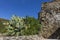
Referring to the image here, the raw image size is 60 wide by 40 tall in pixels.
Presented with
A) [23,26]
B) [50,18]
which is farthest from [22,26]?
[50,18]

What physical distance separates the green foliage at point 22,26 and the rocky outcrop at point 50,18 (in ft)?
2.11

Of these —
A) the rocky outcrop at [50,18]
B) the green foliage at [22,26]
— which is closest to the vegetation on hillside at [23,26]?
the green foliage at [22,26]

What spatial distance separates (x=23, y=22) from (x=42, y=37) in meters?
1.83

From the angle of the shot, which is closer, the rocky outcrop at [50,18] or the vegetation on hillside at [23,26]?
the vegetation on hillside at [23,26]

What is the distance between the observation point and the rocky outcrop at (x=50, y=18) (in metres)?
15.6

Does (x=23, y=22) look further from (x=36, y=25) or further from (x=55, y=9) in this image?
(x=55, y=9)

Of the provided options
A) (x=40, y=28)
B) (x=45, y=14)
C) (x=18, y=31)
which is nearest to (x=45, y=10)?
(x=45, y=14)

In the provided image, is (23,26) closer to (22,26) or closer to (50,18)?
(22,26)

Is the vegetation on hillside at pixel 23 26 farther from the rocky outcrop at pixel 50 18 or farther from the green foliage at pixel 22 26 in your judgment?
the rocky outcrop at pixel 50 18

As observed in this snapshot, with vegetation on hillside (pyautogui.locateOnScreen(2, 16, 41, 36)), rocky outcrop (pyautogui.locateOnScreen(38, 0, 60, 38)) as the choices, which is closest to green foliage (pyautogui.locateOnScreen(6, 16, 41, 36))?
vegetation on hillside (pyautogui.locateOnScreen(2, 16, 41, 36))

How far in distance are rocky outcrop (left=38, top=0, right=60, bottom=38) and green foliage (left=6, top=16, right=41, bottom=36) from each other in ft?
2.11

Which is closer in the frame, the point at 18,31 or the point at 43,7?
the point at 18,31

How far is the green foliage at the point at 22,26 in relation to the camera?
575 inches

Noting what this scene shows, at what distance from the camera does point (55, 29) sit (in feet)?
51.1
